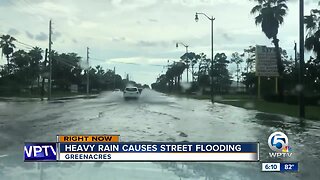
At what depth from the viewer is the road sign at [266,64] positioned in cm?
4669

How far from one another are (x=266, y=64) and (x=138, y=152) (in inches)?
1729

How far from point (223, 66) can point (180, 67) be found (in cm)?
1198

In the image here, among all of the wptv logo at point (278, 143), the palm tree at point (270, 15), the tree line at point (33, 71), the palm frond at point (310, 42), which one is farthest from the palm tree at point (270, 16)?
the wptv logo at point (278, 143)

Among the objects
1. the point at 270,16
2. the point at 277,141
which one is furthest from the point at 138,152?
the point at 270,16

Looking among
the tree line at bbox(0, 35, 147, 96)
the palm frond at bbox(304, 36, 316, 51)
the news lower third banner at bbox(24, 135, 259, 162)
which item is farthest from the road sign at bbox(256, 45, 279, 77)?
the news lower third banner at bbox(24, 135, 259, 162)

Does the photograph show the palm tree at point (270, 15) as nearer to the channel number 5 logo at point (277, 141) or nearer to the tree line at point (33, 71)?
the tree line at point (33, 71)

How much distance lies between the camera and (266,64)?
155ft

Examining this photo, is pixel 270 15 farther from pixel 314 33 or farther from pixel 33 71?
pixel 33 71

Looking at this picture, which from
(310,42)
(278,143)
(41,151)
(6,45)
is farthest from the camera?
(6,45)

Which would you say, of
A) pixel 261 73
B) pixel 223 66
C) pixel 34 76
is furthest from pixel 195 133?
pixel 223 66

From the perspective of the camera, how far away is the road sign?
4669 centimetres

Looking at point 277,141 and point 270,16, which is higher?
point 270,16

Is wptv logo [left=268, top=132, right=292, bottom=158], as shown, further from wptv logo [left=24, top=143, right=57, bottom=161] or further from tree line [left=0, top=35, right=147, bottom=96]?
tree line [left=0, top=35, right=147, bottom=96]

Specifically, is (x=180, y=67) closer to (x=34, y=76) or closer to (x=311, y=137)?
(x=34, y=76)
